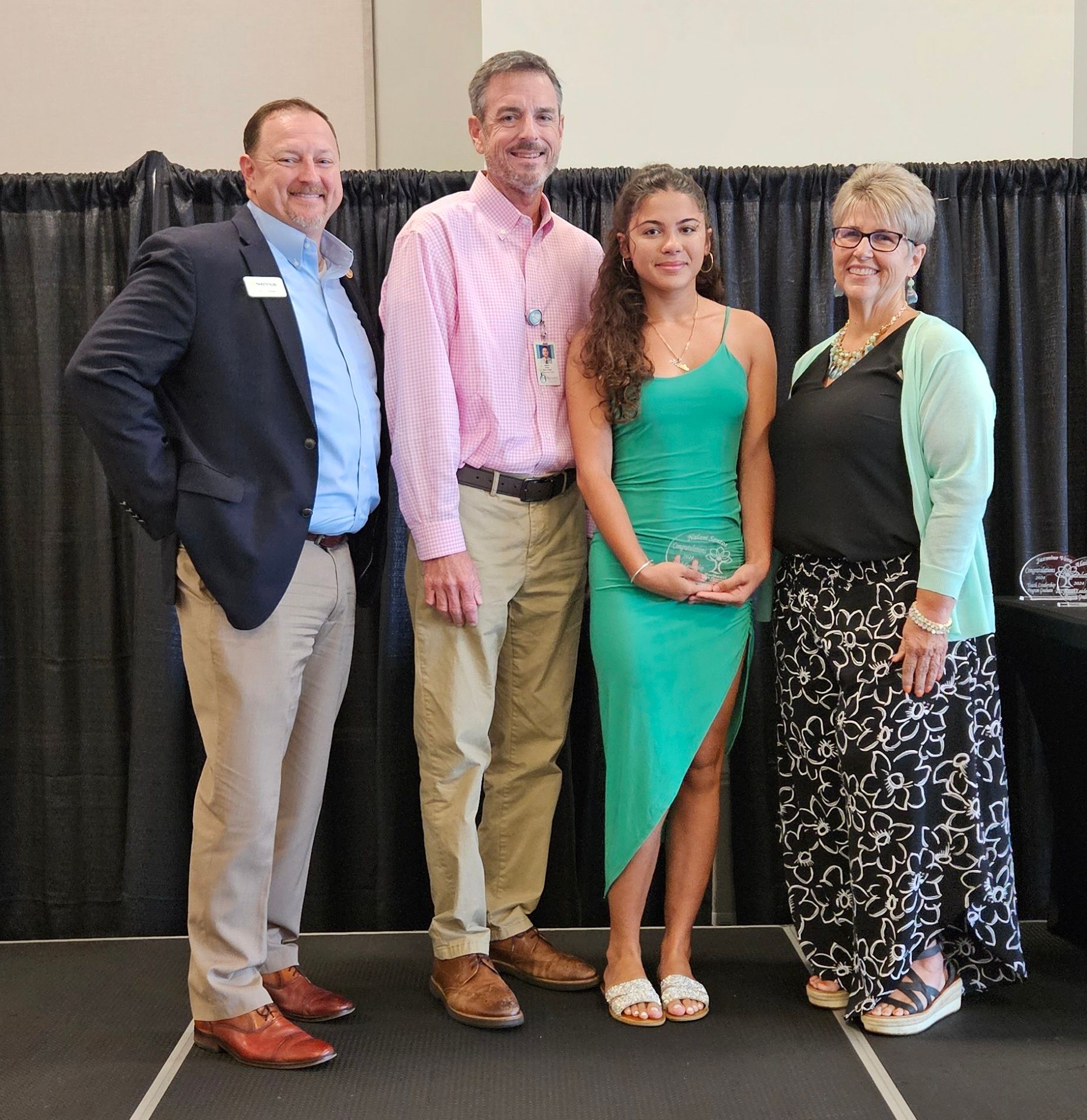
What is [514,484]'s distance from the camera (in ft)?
7.68

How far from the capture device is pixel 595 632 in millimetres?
2346

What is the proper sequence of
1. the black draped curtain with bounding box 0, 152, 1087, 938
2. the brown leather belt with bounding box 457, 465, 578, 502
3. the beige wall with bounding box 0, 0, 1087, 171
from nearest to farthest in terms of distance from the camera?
the brown leather belt with bounding box 457, 465, 578, 502
the black draped curtain with bounding box 0, 152, 1087, 938
the beige wall with bounding box 0, 0, 1087, 171

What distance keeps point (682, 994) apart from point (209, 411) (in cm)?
148

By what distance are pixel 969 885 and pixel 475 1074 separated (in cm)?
104

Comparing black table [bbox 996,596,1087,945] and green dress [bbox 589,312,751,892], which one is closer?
green dress [bbox 589,312,751,892]

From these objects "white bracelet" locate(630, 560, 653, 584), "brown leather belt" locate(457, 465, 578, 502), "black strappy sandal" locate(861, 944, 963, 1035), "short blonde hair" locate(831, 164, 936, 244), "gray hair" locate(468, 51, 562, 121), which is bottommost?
"black strappy sandal" locate(861, 944, 963, 1035)

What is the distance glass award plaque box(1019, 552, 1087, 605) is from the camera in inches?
107

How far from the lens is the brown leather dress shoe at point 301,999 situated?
2.27m

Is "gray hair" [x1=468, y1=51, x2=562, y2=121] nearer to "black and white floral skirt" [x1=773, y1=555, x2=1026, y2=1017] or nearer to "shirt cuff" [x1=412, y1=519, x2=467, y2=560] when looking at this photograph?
A: "shirt cuff" [x1=412, y1=519, x2=467, y2=560]

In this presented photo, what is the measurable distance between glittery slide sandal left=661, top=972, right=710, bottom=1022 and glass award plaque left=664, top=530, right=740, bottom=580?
832 millimetres

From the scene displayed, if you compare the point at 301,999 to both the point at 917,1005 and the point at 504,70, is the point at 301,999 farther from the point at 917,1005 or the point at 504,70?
the point at 504,70

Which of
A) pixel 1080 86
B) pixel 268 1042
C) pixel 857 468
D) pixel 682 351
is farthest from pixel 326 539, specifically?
pixel 1080 86

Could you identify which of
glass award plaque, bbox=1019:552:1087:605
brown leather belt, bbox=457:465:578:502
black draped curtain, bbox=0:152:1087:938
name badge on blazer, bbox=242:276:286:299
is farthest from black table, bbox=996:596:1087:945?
name badge on blazer, bbox=242:276:286:299

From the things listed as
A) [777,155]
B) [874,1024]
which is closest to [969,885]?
[874,1024]
